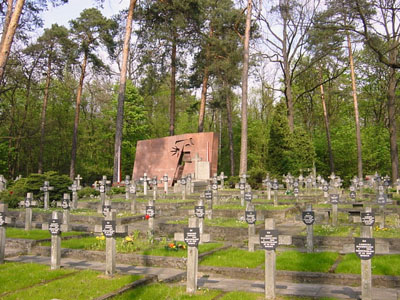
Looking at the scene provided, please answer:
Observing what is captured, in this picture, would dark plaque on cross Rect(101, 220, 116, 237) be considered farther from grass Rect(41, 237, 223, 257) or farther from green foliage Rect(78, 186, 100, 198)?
green foliage Rect(78, 186, 100, 198)

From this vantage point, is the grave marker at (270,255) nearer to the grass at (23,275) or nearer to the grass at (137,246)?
the grass at (137,246)

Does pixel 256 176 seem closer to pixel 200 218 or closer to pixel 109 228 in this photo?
pixel 200 218

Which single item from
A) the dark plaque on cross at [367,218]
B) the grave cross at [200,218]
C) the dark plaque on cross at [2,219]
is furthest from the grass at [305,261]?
the dark plaque on cross at [2,219]

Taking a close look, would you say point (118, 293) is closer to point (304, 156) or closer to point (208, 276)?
point (208, 276)

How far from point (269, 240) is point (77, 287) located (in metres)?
3.08

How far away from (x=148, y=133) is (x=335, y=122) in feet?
66.7

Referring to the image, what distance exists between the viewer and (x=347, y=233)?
38.0 ft

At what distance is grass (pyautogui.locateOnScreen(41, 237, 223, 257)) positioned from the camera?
9680 mm

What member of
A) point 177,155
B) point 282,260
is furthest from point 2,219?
point 177,155

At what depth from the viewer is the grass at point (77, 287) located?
643cm

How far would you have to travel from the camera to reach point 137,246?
33.9 ft

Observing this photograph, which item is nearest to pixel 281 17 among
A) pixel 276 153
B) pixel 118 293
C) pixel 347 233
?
pixel 276 153

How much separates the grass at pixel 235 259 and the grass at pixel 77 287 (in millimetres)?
1905

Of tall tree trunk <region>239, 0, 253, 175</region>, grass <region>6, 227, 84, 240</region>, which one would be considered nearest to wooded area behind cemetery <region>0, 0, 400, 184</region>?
tall tree trunk <region>239, 0, 253, 175</region>
